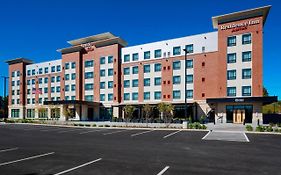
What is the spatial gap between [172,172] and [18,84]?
242 feet

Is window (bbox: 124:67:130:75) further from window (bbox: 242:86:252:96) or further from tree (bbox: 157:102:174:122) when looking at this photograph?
window (bbox: 242:86:252:96)

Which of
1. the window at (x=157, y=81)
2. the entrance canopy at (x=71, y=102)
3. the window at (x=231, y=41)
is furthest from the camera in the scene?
the entrance canopy at (x=71, y=102)

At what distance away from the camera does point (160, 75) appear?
156ft

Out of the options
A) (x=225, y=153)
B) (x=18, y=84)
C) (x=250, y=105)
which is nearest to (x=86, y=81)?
(x=18, y=84)

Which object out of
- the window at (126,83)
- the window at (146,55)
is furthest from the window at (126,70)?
the window at (146,55)

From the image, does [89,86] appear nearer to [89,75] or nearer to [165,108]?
[89,75]

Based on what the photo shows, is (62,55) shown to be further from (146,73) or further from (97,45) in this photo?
(146,73)

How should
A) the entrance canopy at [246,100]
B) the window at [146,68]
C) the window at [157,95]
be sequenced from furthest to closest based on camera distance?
the window at [146,68] < the window at [157,95] < the entrance canopy at [246,100]

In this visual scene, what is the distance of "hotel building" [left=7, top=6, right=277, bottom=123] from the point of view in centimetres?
3822

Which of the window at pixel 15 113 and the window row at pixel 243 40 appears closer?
the window row at pixel 243 40

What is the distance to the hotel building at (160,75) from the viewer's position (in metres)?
38.2

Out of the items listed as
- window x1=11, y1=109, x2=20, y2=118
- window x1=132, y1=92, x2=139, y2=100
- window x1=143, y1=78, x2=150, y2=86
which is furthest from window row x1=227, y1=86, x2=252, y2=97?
window x1=11, y1=109, x2=20, y2=118

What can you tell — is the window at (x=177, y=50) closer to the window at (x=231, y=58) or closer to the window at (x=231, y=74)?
the window at (x=231, y=58)

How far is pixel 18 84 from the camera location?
70688 mm
